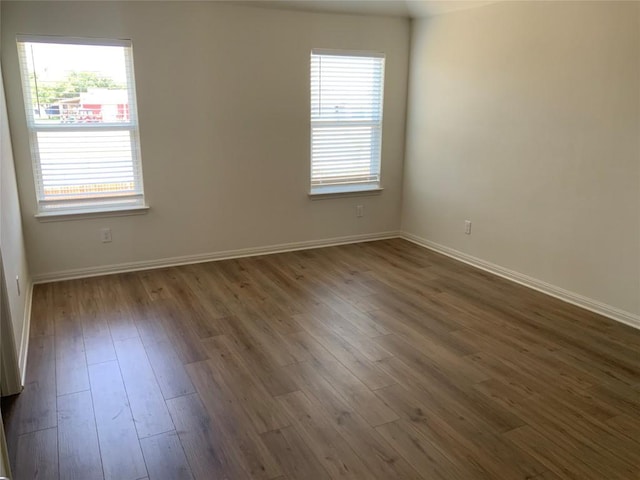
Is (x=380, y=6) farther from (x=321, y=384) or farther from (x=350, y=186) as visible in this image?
(x=321, y=384)

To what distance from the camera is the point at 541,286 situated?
4.03 m

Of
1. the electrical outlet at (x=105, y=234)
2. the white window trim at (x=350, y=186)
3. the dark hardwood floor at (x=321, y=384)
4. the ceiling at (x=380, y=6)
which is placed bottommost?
the dark hardwood floor at (x=321, y=384)

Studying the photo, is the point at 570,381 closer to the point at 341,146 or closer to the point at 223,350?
the point at 223,350

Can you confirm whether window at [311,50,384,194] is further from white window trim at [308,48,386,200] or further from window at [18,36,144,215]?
window at [18,36,144,215]

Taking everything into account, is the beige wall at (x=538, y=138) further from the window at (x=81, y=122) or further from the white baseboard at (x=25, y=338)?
the white baseboard at (x=25, y=338)

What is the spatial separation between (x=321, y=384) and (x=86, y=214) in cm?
270

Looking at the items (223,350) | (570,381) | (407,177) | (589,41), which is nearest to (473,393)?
(570,381)

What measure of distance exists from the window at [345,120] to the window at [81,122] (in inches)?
68.7

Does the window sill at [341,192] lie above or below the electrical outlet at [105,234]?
above

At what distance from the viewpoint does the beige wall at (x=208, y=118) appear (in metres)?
3.98

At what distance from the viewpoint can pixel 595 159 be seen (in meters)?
3.50

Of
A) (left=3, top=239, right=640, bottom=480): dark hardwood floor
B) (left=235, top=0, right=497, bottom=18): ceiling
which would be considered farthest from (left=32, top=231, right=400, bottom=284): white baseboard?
(left=235, top=0, right=497, bottom=18): ceiling

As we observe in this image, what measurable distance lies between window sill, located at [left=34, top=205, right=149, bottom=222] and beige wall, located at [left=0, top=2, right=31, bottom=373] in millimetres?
268


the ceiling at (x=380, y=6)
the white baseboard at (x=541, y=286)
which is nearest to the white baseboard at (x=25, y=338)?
the ceiling at (x=380, y=6)
